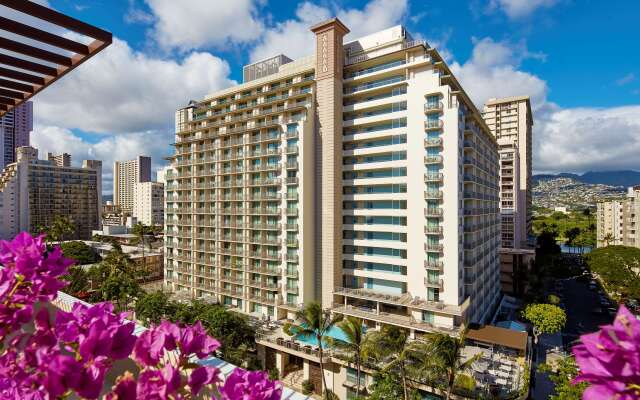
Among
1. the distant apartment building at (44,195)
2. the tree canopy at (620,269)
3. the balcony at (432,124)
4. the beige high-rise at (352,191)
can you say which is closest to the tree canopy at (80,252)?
the distant apartment building at (44,195)

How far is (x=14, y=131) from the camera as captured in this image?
157 meters

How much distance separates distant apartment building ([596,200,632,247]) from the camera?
80.5m

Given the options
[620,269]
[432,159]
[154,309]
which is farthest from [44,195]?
[620,269]

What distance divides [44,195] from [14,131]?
296 ft

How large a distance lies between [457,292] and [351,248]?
11.7 m

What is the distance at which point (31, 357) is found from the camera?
239cm

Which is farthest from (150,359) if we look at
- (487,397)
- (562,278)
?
(562,278)

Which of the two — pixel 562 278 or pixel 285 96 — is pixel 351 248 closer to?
pixel 285 96

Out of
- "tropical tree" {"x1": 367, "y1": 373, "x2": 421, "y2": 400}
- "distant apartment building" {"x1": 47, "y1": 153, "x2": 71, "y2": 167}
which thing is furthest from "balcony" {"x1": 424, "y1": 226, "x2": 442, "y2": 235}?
"distant apartment building" {"x1": 47, "y1": 153, "x2": 71, "y2": 167}

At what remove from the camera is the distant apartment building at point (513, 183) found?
59438 mm

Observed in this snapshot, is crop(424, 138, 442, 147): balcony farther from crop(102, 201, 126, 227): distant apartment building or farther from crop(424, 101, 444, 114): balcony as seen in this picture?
crop(102, 201, 126, 227): distant apartment building

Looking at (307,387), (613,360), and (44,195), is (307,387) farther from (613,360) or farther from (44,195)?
(44,195)

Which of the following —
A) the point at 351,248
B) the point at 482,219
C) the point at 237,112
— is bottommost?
the point at 351,248

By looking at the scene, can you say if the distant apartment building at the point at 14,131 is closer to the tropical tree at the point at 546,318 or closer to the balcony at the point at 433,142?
the balcony at the point at 433,142
